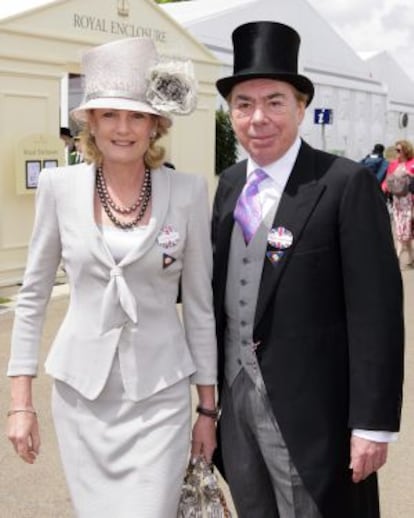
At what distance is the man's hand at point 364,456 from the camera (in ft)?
7.00

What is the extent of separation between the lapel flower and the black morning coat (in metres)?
0.37

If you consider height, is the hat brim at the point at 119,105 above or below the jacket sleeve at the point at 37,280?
above

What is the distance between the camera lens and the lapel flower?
218 centimetres

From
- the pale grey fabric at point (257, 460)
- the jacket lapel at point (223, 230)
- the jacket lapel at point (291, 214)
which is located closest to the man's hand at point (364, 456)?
the pale grey fabric at point (257, 460)

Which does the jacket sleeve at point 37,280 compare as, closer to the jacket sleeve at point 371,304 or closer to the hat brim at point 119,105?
the hat brim at point 119,105

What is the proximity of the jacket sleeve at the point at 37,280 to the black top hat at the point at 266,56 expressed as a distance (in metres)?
0.62

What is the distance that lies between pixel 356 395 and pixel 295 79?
35.2 inches

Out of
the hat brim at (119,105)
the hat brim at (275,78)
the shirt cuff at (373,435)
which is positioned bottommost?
the shirt cuff at (373,435)

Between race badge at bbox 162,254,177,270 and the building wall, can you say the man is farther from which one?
the building wall

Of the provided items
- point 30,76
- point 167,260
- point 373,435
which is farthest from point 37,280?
point 30,76

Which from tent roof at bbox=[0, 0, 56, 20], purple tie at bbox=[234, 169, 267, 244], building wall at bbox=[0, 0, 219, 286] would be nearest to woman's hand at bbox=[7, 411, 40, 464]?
purple tie at bbox=[234, 169, 267, 244]

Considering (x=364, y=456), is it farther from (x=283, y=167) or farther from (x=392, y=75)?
(x=392, y=75)

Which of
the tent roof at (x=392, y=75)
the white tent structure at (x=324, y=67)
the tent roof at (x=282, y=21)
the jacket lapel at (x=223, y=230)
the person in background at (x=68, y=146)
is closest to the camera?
the jacket lapel at (x=223, y=230)

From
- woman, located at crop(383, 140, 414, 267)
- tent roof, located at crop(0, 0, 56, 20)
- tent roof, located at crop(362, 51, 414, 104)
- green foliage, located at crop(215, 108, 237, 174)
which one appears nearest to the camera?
tent roof, located at crop(0, 0, 56, 20)
